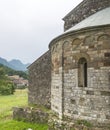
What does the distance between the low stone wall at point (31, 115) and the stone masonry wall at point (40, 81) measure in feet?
6.77

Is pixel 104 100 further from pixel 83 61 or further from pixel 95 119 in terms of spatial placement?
pixel 83 61

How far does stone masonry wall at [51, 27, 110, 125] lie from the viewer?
12.5 m

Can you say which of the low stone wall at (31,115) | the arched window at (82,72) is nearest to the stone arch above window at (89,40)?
the arched window at (82,72)

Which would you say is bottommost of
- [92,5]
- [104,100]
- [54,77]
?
[104,100]

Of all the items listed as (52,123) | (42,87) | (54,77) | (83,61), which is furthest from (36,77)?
(83,61)

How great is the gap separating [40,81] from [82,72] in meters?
8.35

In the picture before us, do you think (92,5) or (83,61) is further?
(92,5)

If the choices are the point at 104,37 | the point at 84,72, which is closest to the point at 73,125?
the point at 84,72

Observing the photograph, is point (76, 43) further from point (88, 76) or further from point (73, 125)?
point (73, 125)

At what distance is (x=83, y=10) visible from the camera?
61.4 ft

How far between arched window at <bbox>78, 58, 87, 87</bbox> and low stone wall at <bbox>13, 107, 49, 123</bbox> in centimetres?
433

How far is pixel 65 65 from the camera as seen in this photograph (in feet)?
46.6

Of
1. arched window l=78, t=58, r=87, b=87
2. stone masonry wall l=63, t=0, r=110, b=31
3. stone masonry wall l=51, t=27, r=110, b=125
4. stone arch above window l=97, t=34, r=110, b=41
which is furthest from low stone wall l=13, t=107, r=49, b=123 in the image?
stone arch above window l=97, t=34, r=110, b=41

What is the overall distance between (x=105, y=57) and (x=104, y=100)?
176 cm
